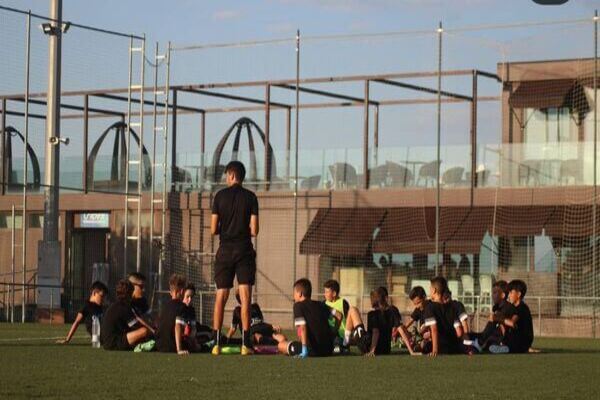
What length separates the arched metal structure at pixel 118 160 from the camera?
36.7m

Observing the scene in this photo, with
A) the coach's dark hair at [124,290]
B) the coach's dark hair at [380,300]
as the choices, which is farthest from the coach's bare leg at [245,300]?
the coach's dark hair at [380,300]

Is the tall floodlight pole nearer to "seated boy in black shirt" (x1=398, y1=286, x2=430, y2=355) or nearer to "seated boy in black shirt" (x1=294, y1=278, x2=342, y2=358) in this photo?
"seated boy in black shirt" (x1=398, y1=286, x2=430, y2=355)

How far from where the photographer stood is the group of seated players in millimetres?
16192

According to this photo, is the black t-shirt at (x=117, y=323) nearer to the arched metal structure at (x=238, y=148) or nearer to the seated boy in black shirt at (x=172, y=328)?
the seated boy in black shirt at (x=172, y=328)

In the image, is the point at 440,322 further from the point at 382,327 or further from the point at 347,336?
the point at 347,336

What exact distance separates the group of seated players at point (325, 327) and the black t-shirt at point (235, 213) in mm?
912

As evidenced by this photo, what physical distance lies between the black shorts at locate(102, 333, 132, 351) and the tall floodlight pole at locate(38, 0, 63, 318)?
15.4 m

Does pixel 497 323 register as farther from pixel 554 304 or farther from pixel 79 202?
pixel 79 202

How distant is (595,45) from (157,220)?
12.1 metres

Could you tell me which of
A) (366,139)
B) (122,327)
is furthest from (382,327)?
(366,139)

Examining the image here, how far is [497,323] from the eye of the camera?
18672 millimetres

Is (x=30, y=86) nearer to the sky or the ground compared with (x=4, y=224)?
nearer to the sky

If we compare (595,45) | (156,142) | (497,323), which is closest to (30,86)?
(156,142)

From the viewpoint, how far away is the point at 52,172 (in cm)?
3253
